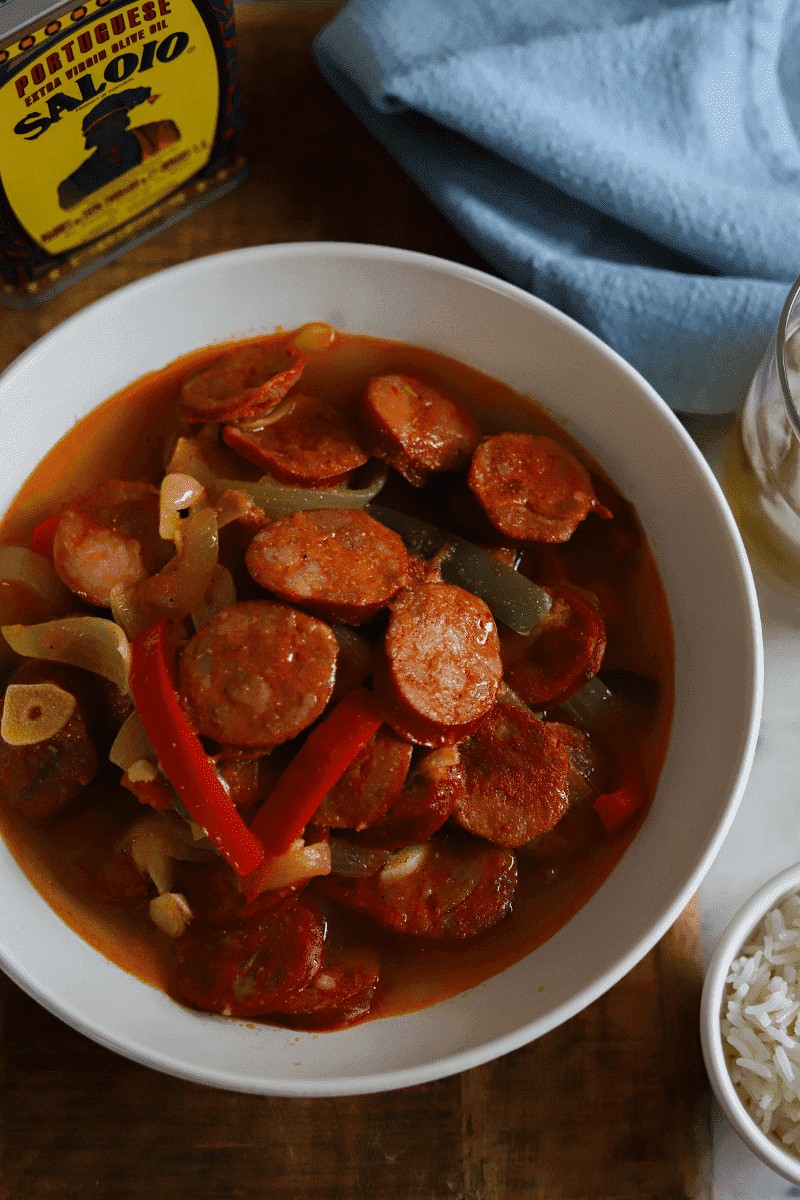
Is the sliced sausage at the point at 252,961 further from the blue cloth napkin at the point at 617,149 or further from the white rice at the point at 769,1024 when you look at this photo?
the blue cloth napkin at the point at 617,149

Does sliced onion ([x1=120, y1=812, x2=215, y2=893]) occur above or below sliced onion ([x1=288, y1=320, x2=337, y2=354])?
below

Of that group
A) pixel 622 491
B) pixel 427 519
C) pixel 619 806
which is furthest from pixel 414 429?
pixel 619 806

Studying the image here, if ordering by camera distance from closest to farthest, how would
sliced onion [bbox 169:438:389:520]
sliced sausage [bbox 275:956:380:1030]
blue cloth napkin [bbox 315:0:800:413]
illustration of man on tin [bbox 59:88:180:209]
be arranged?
sliced sausage [bbox 275:956:380:1030]
sliced onion [bbox 169:438:389:520]
illustration of man on tin [bbox 59:88:180:209]
blue cloth napkin [bbox 315:0:800:413]

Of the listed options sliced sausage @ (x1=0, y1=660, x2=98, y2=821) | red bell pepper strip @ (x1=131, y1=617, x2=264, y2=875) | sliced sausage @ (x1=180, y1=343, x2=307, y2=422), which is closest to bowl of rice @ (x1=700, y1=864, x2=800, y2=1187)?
red bell pepper strip @ (x1=131, y1=617, x2=264, y2=875)

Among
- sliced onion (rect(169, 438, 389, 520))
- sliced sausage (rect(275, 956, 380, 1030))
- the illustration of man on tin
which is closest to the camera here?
sliced sausage (rect(275, 956, 380, 1030))

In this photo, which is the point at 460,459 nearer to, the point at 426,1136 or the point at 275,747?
the point at 275,747

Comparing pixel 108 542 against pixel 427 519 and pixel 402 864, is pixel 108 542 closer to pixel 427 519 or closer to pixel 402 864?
pixel 427 519

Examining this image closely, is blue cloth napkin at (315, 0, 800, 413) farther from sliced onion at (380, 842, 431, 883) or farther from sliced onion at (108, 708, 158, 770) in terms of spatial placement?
sliced onion at (108, 708, 158, 770)
